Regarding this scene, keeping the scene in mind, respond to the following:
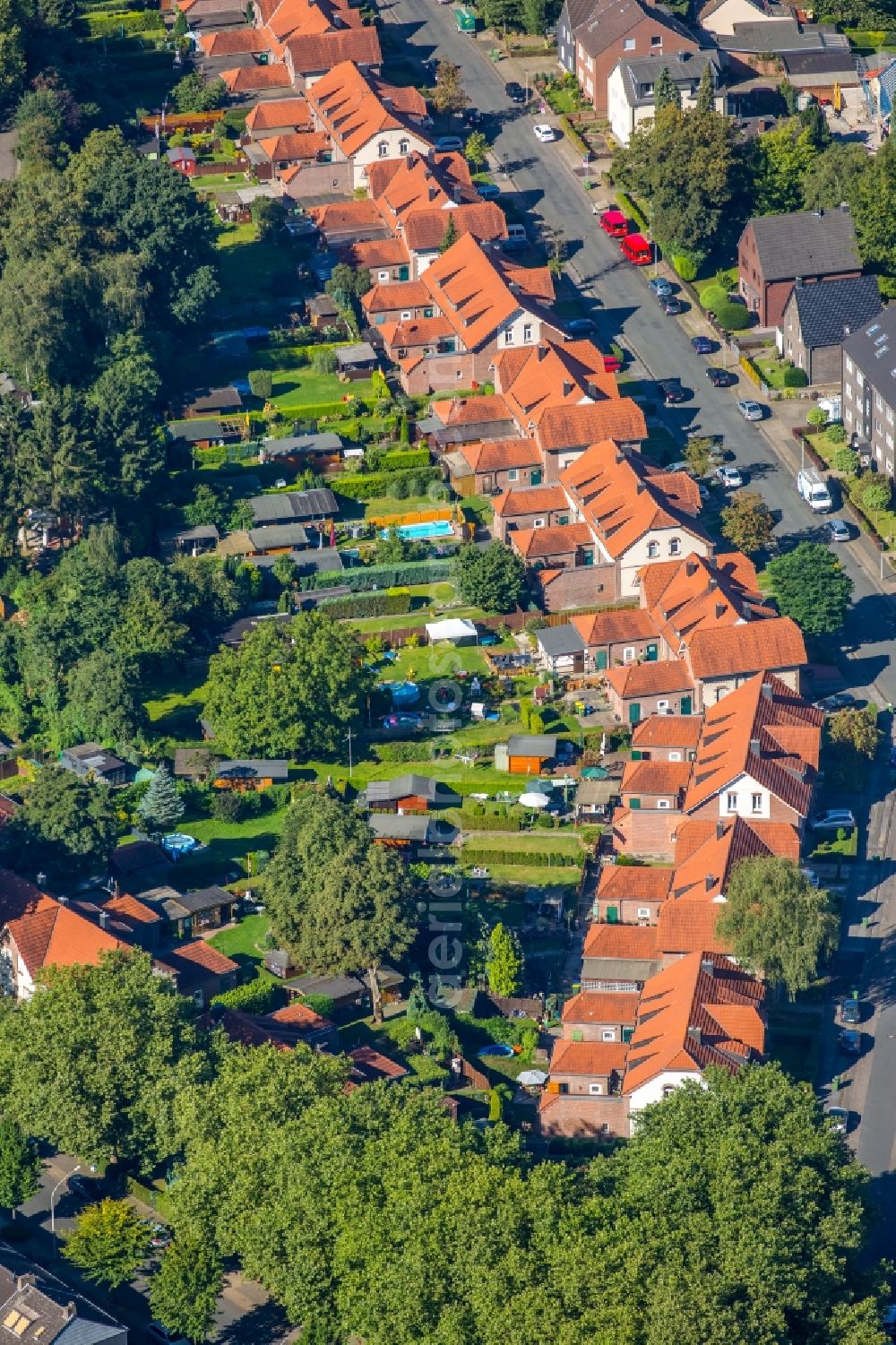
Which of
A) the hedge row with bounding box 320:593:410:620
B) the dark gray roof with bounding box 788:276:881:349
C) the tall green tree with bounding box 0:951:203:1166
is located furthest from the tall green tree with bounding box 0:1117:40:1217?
the dark gray roof with bounding box 788:276:881:349

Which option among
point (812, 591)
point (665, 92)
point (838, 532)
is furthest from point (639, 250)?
point (812, 591)

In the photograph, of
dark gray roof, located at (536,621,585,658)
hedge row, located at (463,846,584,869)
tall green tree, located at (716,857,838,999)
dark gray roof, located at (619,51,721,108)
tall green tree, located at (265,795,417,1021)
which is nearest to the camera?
Answer: tall green tree, located at (716,857,838,999)

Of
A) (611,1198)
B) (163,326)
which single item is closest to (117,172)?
(163,326)

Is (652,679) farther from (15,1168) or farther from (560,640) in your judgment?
(15,1168)

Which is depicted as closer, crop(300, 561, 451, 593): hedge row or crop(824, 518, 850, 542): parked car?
crop(300, 561, 451, 593): hedge row

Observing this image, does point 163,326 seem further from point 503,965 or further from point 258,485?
point 503,965

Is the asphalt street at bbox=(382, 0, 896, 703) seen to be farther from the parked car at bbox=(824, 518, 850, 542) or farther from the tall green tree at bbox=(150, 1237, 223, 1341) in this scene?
the tall green tree at bbox=(150, 1237, 223, 1341)
